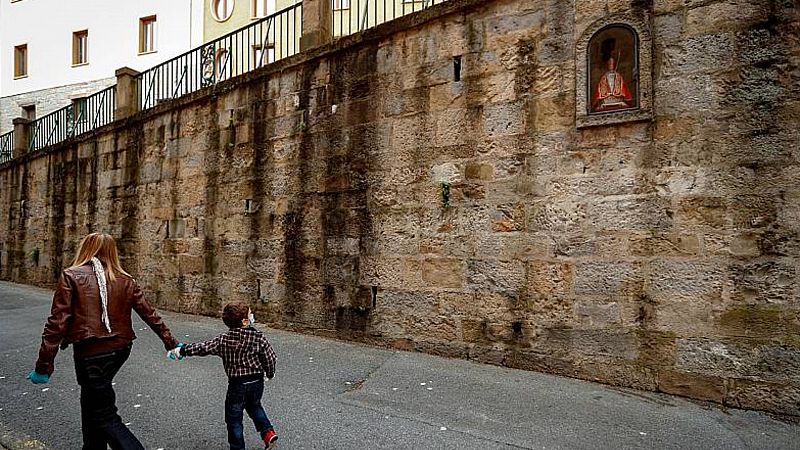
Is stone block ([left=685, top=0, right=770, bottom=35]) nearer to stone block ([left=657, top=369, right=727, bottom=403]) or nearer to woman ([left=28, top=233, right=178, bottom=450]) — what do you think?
stone block ([left=657, top=369, right=727, bottom=403])

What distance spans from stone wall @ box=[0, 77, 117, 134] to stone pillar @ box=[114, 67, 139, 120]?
54.9ft

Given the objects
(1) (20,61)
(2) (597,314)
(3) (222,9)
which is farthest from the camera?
(1) (20,61)

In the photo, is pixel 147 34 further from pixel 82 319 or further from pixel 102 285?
pixel 82 319

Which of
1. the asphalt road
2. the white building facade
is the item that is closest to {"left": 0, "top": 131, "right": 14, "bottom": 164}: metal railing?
the white building facade

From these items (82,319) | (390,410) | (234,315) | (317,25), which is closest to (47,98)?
(317,25)

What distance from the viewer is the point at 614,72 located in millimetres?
5320

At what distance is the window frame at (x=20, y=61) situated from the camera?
29.1m

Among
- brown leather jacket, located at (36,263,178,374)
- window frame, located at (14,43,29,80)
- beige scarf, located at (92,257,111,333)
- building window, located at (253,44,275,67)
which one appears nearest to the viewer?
brown leather jacket, located at (36,263,178,374)

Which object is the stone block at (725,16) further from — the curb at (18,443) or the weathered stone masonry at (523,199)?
the curb at (18,443)

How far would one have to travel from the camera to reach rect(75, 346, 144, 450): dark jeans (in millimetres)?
3262

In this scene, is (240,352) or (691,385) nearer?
(240,352)

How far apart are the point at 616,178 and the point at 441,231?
6.67 feet

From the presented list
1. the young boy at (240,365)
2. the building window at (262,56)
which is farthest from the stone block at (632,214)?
the building window at (262,56)

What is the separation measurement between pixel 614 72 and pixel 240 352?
445cm
